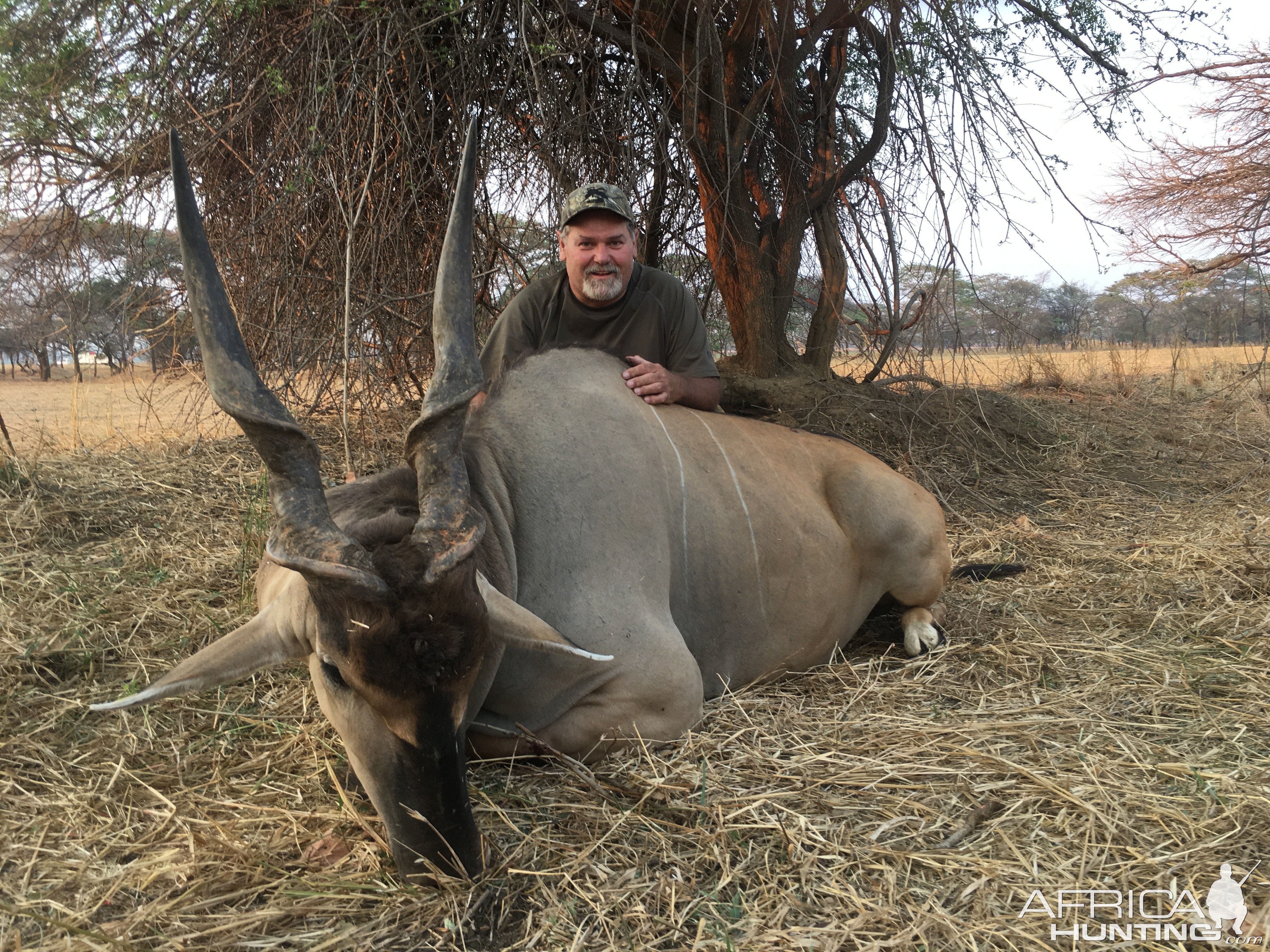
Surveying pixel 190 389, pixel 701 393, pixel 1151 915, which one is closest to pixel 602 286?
pixel 701 393

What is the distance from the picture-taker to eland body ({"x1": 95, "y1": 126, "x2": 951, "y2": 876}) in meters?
1.90

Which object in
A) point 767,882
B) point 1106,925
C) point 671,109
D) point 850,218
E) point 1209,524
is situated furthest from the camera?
point 850,218

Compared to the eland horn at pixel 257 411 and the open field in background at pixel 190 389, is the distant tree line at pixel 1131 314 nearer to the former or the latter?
the open field in background at pixel 190 389

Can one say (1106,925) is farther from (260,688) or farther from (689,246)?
(689,246)

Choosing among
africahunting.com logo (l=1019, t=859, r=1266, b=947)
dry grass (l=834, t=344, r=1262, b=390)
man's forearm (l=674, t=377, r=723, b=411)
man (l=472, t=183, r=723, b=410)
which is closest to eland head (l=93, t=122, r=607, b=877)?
africahunting.com logo (l=1019, t=859, r=1266, b=947)

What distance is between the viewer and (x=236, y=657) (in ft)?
6.79

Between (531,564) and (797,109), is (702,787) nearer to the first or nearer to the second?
(531,564)

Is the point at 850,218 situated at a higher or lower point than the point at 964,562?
higher

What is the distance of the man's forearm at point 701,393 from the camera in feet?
12.0

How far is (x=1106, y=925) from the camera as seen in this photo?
1753mm

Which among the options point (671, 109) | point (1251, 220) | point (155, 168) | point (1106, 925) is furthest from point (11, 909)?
point (1251, 220)

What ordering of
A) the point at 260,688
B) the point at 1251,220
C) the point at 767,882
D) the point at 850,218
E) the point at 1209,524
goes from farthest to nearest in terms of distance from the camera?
the point at 1251,220 < the point at 850,218 < the point at 1209,524 < the point at 260,688 < the point at 767,882

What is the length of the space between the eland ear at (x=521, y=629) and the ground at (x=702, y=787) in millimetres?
399

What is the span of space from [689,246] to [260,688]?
454 cm
